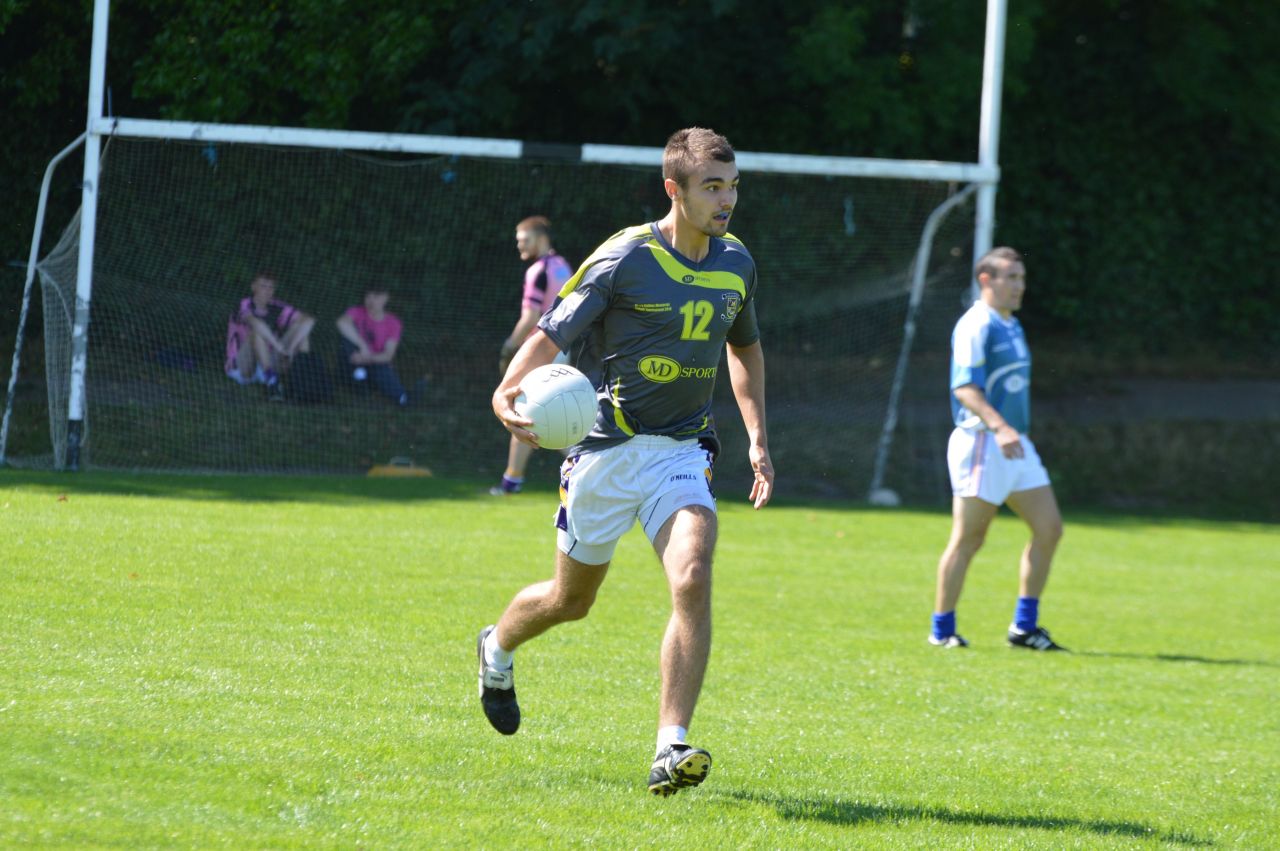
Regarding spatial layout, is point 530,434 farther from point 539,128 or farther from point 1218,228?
point 1218,228

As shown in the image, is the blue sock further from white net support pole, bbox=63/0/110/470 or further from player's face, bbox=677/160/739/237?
white net support pole, bbox=63/0/110/470

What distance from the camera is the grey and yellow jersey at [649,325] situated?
5336mm

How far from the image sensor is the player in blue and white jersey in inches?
349

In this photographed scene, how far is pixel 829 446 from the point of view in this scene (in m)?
17.0

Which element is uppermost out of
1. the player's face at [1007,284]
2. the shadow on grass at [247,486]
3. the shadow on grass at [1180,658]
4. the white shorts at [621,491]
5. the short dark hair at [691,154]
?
the short dark hair at [691,154]

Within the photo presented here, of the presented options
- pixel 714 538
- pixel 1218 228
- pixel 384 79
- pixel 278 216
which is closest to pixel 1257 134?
pixel 1218 228

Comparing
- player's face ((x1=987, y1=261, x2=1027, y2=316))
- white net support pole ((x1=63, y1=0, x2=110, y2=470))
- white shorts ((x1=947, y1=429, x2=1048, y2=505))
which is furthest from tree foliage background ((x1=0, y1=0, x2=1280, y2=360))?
white shorts ((x1=947, y1=429, x2=1048, y2=505))

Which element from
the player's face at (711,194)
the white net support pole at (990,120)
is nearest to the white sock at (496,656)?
the player's face at (711,194)

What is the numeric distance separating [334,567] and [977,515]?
12.5 feet

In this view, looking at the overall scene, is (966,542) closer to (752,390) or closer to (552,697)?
(552,697)

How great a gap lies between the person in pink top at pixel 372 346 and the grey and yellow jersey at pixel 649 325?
34.5 feet

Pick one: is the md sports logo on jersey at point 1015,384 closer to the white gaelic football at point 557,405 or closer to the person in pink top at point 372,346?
the white gaelic football at point 557,405

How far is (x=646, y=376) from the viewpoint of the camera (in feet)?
17.7

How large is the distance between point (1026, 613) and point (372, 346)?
8.68m
